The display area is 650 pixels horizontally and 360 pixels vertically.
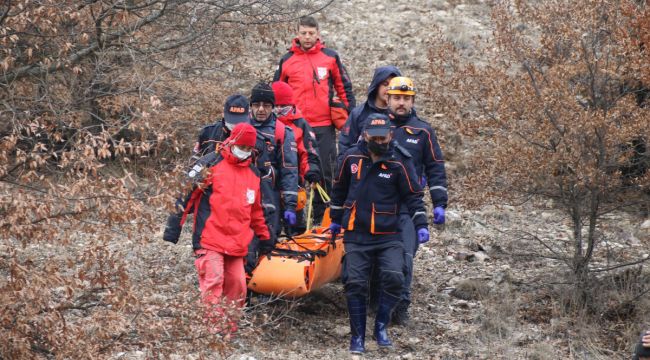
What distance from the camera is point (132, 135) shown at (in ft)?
42.8

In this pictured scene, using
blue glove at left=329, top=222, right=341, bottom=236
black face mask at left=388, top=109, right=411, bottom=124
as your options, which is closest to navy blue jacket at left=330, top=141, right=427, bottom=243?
blue glove at left=329, top=222, right=341, bottom=236

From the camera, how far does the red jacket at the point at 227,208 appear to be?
7.94 metres

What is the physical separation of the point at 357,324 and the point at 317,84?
11.0 ft

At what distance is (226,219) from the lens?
26.1 ft

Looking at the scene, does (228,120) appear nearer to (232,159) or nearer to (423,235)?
(232,159)

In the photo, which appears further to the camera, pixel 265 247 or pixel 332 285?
pixel 332 285

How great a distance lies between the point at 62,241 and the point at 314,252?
2734 millimetres

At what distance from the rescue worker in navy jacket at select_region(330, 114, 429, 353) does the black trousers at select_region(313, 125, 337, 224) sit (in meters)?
2.42

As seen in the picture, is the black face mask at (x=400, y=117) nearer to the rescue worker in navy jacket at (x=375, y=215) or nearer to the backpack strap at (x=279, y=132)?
the rescue worker in navy jacket at (x=375, y=215)

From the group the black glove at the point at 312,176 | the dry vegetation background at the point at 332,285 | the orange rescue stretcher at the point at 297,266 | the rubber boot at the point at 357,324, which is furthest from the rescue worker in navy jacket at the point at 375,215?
the black glove at the point at 312,176

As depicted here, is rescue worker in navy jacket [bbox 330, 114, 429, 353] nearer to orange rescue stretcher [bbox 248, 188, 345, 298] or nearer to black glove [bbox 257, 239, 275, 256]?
orange rescue stretcher [bbox 248, 188, 345, 298]

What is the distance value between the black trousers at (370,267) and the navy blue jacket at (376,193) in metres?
0.09

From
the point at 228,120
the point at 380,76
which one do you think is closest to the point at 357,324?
the point at 228,120

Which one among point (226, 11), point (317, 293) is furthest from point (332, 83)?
point (317, 293)
